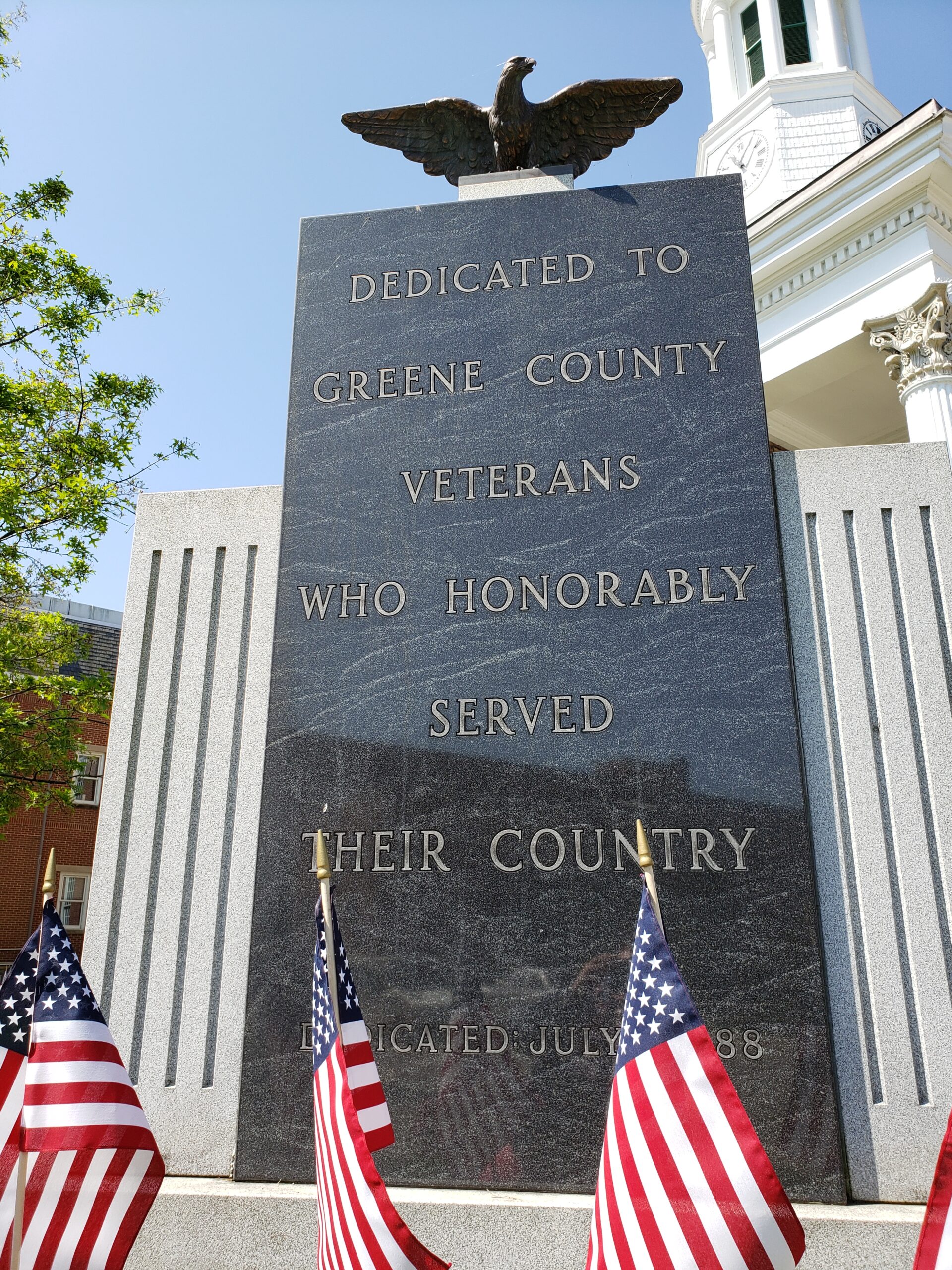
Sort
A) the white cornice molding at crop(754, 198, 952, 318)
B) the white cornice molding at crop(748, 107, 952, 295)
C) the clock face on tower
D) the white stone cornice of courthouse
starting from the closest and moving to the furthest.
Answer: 1. the white cornice molding at crop(748, 107, 952, 295)
2. the white stone cornice of courthouse
3. the white cornice molding at crop(754, 198, 952, 318)
4. the clock face on tower

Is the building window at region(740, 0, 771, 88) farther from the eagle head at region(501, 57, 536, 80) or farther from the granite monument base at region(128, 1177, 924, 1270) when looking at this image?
the granite monument base at region(128, 1177, 924, 1270)

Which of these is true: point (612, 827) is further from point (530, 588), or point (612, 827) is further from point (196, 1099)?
point (196, 1099)

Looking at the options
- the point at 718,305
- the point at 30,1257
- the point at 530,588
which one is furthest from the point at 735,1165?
the point at 718,305

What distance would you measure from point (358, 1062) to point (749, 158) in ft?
80.6

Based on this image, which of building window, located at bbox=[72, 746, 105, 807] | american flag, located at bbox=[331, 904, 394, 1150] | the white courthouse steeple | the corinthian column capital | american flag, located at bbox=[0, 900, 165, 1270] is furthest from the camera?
building window, located at bbox=[72, 746, 105, 807]

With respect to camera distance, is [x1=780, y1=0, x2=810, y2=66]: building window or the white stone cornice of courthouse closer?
the white stone cornice of courthouse

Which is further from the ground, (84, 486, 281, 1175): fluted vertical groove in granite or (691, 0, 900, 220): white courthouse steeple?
(691, 0, 900, 220): white courthouse steeple

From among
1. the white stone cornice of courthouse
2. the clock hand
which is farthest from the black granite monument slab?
the clock hand

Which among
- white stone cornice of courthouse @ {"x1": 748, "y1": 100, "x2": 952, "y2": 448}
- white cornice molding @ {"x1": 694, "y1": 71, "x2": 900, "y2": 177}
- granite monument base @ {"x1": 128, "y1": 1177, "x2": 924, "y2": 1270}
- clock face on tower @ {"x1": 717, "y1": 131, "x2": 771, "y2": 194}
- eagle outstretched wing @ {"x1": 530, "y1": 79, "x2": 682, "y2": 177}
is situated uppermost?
white cornice molding @ {"x1": 694, "y1": 71, "x2": 900, "y2": 177}

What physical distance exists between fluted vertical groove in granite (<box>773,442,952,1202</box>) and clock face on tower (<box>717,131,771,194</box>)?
20.0 meters

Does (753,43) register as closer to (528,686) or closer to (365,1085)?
(528,686)

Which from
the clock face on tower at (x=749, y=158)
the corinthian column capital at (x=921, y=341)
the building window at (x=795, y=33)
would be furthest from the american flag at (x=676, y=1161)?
the building window at (x=795, y=33)

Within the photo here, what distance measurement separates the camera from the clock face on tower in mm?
23016

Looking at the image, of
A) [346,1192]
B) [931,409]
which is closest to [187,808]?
[346,1192]
